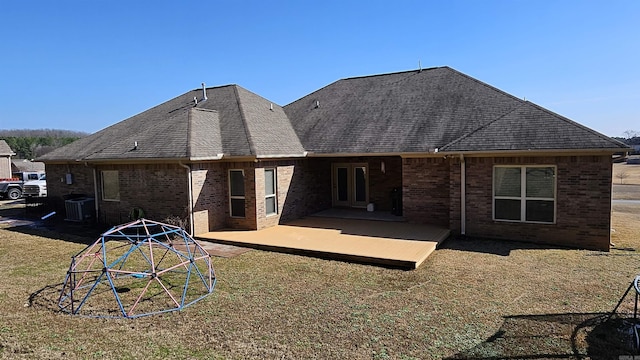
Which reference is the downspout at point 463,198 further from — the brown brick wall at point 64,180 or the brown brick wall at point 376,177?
the brown brick wall at point 64,180

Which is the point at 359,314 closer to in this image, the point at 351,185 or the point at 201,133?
the point at 201,133

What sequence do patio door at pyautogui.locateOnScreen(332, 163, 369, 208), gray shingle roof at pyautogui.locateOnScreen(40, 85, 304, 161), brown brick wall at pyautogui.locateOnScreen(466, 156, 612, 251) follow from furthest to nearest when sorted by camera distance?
patio door at pyautogui.locateOnScreen(332, 163, 369, 208) < gray shingle roof at pyautogui.locateOnScreen(40, 85, 304, 161) < brown brick wall at pyautogui.locateOnScreen(466, 156, 612, 251)

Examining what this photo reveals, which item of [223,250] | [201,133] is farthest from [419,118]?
[223,250]

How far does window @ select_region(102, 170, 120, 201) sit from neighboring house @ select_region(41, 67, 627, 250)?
0.05 m

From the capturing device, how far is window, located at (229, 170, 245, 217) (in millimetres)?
13453

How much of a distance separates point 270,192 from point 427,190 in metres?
5.17

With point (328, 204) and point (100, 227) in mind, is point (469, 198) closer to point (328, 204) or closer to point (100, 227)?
point (328, 204)

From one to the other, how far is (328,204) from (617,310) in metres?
11.6

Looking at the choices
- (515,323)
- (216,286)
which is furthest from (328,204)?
(515,323)

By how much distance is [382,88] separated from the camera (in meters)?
18.5

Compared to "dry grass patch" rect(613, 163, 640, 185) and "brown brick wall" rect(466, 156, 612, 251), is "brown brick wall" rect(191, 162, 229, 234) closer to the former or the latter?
"brown brick wall" rect(466, 156, 612, 251)

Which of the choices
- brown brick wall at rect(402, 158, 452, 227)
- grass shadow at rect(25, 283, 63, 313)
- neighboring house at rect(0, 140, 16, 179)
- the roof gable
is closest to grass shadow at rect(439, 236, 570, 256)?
brown brick wall at rect(402, 158, 452, 227)

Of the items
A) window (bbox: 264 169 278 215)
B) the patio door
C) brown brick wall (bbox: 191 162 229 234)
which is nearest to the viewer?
brown brick wall (bbox: 191 162 229 234)

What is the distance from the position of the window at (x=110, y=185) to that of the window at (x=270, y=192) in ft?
17.7
